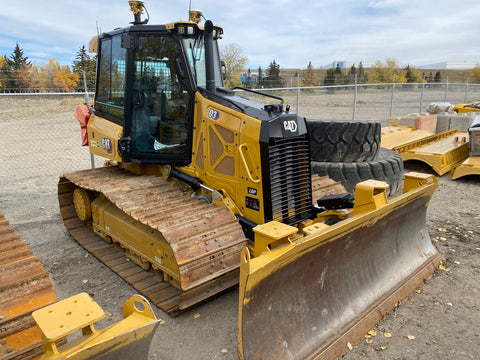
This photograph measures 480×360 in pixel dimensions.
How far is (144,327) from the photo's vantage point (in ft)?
7.70

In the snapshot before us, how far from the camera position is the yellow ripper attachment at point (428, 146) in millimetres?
8961

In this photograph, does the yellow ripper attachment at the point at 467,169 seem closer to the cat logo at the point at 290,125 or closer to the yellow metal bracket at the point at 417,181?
the yellow metal bracket at the point at 417,181

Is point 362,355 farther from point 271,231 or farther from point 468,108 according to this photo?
point 468,108

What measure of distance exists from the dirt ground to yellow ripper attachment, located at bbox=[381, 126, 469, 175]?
504mm

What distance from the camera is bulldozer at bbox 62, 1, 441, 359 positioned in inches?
122

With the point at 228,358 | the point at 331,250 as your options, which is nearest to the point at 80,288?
the point at 228,358

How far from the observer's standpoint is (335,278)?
351cm

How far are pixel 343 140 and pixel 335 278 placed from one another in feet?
11.4

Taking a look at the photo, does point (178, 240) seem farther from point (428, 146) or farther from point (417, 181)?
point (428, 146)

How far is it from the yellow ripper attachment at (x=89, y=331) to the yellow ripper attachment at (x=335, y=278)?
714 millimetres

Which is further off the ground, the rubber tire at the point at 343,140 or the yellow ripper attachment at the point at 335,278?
the rubber tire at the point at 343,140

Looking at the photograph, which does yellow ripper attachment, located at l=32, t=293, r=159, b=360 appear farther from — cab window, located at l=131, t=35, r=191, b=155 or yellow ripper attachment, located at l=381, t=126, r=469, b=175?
yellow ripper attachment, located at l=381, t=126, r=469, b=175

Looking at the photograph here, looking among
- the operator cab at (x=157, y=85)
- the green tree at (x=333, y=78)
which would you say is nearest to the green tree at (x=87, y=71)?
the operator cab at (x=157, y=85)

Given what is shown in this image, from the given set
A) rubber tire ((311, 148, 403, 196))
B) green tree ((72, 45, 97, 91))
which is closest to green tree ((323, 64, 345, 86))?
green tree ((72, 45, 97, 91))
